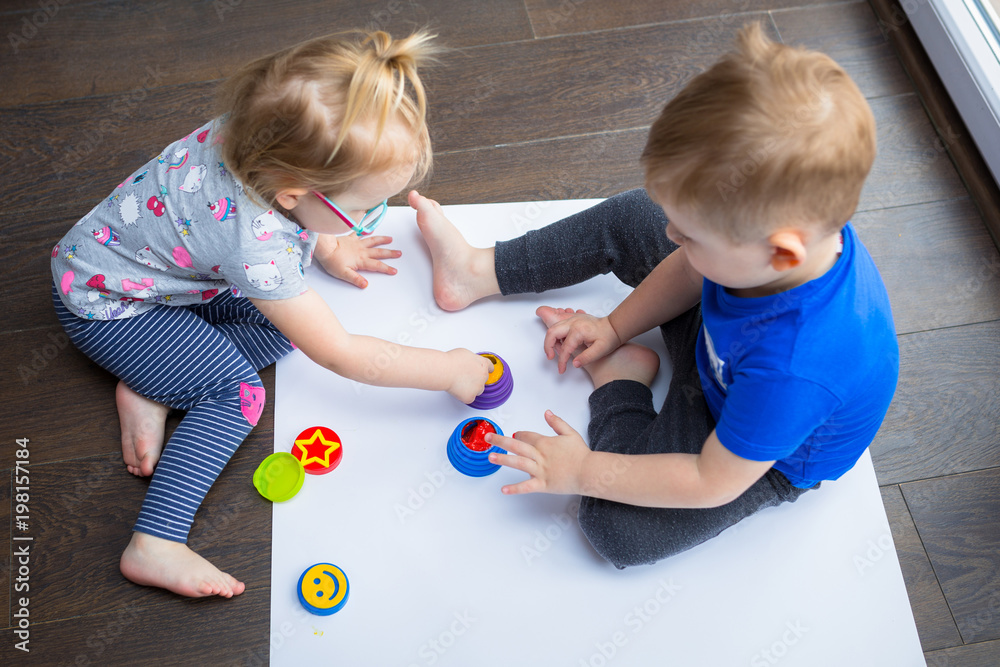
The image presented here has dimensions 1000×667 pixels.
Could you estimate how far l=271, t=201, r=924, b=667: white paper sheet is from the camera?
832 millimetres

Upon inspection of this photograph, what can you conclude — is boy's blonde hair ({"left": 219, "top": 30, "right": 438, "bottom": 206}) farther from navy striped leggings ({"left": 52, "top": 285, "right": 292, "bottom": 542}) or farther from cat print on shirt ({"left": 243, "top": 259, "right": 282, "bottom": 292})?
navy striped leggings ({"left": 52, "top": 285, "right": 292, "bottom": 542})

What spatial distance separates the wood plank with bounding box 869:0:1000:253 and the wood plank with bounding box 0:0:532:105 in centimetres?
62

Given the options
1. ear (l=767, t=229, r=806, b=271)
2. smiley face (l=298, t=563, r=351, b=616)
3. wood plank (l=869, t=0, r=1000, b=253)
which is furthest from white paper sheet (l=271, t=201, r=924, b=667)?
wood plank (l=869, t=0, r=1000, b=253)

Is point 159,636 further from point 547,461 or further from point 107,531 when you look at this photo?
point 547,461

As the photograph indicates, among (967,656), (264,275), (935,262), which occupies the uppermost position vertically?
(264,275)

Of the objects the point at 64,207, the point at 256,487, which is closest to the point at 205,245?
the point at 256,487

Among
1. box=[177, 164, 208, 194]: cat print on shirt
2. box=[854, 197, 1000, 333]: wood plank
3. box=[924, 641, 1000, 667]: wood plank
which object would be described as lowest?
box=[924, 641, 1000, 667]: wood plank

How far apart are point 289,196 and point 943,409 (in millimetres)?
858

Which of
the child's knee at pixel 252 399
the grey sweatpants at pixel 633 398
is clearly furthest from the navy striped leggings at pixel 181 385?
the grey sweatpants at pixel 633 398

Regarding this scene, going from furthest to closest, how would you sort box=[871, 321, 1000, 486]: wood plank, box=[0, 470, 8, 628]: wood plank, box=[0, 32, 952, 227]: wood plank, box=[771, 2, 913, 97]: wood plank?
box=[771, 2, 913, 97]: wood plank → box=[0, 32, 952, 227]: wood plank → box=[871, 321, 1000, 486]: wood plank → box=[0, 470, 8, 628]: wood plank

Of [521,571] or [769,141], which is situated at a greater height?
[769,141]

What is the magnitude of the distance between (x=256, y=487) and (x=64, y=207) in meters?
0.52

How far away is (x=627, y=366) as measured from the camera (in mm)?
937

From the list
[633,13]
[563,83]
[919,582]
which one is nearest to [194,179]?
[563,83]
